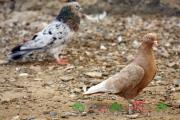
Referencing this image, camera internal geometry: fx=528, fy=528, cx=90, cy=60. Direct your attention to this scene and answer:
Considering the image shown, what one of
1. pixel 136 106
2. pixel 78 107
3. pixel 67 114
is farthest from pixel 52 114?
pixel 136 106

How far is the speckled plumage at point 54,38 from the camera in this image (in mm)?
8211

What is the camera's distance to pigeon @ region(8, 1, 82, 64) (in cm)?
822

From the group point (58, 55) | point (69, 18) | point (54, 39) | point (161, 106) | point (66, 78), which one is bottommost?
point (161, 106)

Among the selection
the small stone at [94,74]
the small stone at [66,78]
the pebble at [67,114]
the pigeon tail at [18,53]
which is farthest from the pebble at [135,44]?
the pebble at [67,114]

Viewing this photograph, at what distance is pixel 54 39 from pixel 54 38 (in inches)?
0.6

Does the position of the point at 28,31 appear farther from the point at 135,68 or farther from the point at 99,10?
the point at 135,68

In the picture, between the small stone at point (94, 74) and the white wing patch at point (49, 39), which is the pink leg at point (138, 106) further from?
the white wing patch at point (49, 39)

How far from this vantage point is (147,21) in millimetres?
10836

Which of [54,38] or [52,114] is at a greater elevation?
[54,38]

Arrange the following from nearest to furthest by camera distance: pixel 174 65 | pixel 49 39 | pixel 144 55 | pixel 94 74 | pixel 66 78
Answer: pixel 144 55 < pixel 66 78 < pixel 94 74 < pixel 174 65 < pixel 49 39

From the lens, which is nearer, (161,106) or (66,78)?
(161,106)

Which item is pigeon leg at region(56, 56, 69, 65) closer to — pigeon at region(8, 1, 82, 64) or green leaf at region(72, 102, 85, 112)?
pigeon at region(8, 1, 82, 64)

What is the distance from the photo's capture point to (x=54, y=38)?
822 cm

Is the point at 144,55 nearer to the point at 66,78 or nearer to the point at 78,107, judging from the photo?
the point at 78,107
